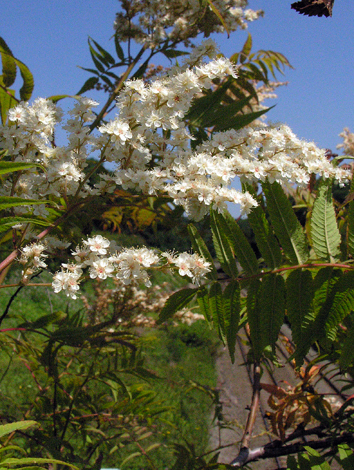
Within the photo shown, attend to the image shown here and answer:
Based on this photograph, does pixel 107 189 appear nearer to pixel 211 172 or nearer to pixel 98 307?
pixel 211 172

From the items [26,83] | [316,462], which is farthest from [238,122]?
[316,462]

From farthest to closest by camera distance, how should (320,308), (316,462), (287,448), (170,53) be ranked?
(170,53) < (287,448) < (316,462) < (320,308)

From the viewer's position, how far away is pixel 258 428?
275cm

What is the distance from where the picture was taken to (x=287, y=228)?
70 cm

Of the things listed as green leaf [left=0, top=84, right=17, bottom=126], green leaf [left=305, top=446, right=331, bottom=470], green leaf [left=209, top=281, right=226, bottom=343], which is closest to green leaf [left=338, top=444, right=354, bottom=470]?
green leaf [left=305, top=446, right=331, bottom=470]

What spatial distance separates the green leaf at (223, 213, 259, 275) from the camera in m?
0.69

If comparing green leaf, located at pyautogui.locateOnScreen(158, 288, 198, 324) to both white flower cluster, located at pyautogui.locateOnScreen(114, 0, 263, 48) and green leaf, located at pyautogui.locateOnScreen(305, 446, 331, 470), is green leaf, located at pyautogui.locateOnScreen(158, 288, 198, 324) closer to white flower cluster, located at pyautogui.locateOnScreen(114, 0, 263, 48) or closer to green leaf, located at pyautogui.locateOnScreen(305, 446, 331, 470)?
green leaf, located at pyautogui.locateOnScreen(305, 446, 331, 470)

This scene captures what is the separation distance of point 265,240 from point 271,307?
132 mm

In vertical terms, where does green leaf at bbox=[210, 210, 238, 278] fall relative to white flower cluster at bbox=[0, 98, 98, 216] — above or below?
below

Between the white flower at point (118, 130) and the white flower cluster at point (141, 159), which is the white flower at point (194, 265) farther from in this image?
the white flower at point (118, 130)

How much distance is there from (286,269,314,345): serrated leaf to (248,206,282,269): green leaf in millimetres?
48

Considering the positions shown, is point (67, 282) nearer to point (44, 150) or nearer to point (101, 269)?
point (101, 269)

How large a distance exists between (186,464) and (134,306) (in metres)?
0.57

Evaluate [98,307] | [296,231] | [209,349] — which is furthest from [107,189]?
[209,349]
